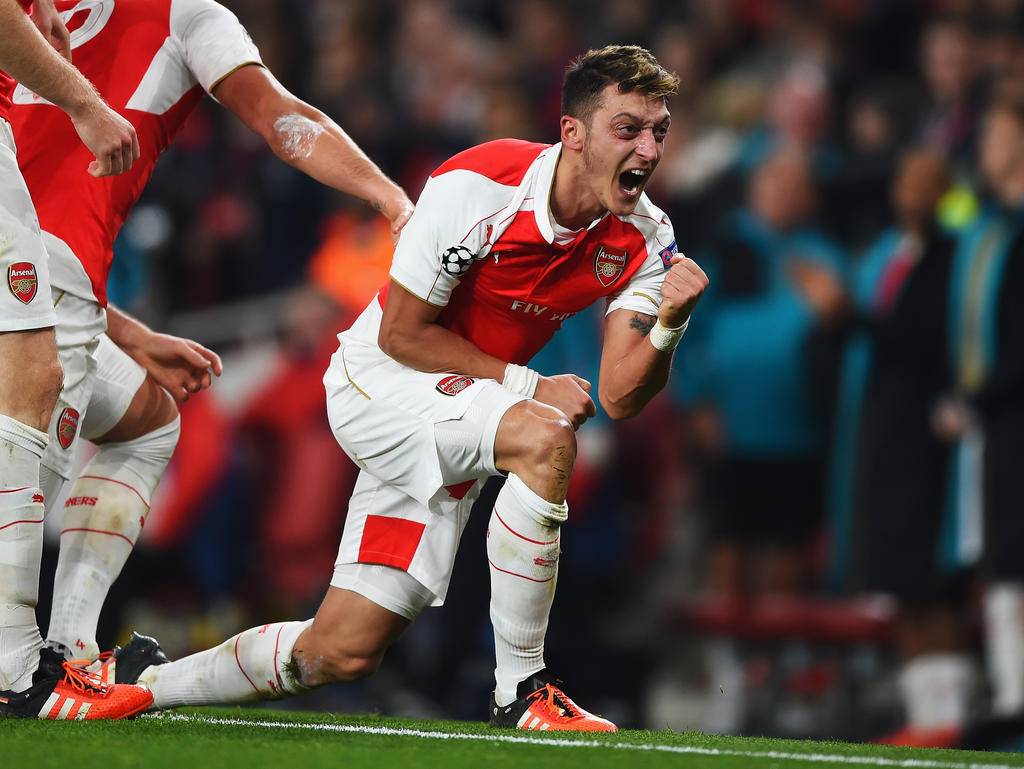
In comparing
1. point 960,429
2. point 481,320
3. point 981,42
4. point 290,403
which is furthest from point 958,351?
point 290,403

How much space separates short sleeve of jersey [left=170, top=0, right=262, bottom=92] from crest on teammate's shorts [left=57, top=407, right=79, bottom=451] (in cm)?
112

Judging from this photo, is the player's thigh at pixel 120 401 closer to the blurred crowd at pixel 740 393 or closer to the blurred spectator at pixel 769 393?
the blurred crowd at pixel 740 393

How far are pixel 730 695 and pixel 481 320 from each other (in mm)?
3754

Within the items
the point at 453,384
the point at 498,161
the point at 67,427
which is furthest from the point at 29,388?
the point at 498,161

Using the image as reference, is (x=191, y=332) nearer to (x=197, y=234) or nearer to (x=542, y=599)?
(x=197, y=234)

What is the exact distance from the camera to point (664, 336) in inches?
160

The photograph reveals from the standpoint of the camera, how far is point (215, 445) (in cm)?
852

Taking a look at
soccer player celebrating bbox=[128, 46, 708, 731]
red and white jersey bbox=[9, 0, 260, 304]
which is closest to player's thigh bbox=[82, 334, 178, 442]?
red and white jersey bbox=[9, 0, 260, 304]

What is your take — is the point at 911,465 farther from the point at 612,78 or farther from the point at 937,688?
the point at 612,78

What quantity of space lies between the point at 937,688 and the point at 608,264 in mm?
3125

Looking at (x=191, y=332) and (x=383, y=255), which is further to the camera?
(x=191, y=332)

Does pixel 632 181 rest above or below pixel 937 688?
above

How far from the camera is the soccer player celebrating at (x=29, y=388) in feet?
11.8

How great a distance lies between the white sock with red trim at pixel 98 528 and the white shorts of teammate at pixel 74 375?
8.1 inches
